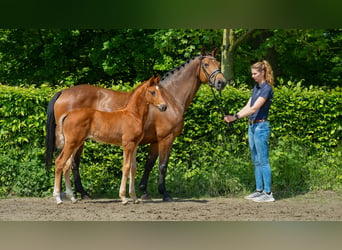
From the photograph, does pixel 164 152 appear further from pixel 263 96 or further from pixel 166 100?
pixel 263 96

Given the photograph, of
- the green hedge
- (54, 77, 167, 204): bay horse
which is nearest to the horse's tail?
(54, 77, 167, 204): bay horse

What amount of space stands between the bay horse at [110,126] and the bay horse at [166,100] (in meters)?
0.57

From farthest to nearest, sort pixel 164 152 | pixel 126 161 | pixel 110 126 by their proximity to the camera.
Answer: pixel 164 152
pixel 126 161
pixel 110 126

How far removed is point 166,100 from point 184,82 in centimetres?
45

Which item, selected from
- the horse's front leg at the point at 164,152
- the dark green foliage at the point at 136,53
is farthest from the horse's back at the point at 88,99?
the dark green foliage at the point at 136,53

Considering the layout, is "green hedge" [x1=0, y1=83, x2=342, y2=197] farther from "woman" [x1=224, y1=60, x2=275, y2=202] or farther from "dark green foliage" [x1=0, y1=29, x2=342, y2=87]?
"dark green foliage" [x1=0, y1=29, x2=342, y2=87]

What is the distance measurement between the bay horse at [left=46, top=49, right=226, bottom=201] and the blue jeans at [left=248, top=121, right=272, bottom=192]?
2.73 feet

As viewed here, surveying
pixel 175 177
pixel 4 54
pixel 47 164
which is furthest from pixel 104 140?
pixel 4 54

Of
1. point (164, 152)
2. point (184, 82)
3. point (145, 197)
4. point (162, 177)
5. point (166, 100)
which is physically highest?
point (184, 82)

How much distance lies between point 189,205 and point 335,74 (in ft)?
32.9

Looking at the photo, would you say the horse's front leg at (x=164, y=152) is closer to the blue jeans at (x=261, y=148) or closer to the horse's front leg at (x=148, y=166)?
the horse's front leg at (x=148, y=166)

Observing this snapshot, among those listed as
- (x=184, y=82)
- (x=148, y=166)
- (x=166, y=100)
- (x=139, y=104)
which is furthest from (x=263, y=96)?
(x=148, y=166)

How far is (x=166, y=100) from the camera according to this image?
792 centimetres

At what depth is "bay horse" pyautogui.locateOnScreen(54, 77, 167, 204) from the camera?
710 centimetres
